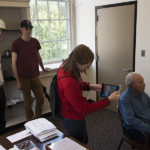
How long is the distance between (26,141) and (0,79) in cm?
120

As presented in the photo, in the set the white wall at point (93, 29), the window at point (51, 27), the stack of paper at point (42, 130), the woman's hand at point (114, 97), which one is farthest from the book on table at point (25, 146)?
the window at point (51, 27)

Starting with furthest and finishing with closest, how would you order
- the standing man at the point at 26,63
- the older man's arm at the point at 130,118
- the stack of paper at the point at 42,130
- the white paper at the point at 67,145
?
the standing man at the point at 26,63 < the older man's arm at the point at 130,118 < the stack of paper at the point at 42,130 < the white paper at the point at 67,145

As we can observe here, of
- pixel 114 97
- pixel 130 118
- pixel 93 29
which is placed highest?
pixel 93 29

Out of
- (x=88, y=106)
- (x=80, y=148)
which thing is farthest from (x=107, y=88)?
(x=80, y=148)

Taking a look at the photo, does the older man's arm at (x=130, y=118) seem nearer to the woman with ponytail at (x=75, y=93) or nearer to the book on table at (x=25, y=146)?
the woman with ponytail at (x=75, y=93)

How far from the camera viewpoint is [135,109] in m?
1.94

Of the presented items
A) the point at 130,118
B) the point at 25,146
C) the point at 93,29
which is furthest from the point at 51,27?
the point at 25,146

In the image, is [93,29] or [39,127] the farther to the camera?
[93,29]

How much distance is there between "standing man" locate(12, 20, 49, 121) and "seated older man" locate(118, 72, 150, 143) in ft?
4.99

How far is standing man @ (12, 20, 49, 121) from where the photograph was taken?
2.66m

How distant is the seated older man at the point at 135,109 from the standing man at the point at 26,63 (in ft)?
4.99

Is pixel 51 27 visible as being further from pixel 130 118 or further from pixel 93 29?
pixel 130 118

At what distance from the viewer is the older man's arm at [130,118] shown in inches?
71.4

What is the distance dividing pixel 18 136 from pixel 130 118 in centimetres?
113
